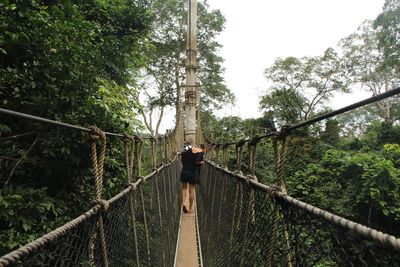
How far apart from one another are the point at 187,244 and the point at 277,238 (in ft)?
7.79

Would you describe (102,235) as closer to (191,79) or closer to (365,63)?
(191,79)

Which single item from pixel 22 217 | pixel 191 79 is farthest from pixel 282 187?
pixel 191 79

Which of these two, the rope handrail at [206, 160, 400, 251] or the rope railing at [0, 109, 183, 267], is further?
the rope railing at [0, 109, 183, 267]

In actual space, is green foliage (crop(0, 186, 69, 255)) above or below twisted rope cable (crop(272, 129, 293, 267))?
below

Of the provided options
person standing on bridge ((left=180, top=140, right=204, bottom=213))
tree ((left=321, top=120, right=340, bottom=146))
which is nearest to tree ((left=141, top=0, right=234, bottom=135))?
tree ((left=321, top=120, right=340, bottom=146))

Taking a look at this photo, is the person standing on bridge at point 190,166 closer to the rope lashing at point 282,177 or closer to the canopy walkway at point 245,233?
the canopy walkway at point 245,233

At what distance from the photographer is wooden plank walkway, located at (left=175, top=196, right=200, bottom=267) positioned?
286cm

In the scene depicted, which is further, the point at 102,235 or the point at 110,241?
the point at 110,241

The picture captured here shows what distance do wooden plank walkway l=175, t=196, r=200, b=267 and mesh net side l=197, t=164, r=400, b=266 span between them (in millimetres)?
575

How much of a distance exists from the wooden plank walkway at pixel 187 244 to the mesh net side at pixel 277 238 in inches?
22.6

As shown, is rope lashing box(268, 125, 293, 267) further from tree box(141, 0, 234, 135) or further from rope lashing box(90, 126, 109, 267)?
tree box(141, 0, 234, 135)

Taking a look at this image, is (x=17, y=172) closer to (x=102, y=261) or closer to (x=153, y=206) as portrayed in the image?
(x=153, y=206)

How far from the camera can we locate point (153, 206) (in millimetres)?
2178

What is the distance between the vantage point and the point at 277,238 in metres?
1.02
